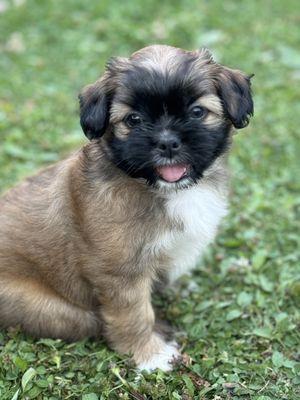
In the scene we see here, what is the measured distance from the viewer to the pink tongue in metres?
3.44

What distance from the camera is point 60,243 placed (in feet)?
12.9

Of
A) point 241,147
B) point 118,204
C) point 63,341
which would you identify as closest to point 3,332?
point 63,341

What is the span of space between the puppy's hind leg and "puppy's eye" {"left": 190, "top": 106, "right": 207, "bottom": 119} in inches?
57.7

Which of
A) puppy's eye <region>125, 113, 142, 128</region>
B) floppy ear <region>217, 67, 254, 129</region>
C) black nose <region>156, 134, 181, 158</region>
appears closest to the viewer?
black nose <region>156, 134, 181, 158</region>

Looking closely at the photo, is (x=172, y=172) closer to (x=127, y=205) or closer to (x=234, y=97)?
(x=127, y=205)

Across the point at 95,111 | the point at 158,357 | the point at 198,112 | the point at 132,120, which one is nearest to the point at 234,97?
the point at 198,112

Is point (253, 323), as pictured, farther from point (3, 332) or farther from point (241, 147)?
point (241, 147)

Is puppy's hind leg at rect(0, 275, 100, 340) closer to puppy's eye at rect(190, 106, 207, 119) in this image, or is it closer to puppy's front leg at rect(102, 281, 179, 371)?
puppy's front leg at rect(102, 281, 179, 371)

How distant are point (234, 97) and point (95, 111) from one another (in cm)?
74

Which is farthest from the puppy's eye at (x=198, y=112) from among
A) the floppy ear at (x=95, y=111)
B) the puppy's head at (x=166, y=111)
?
the floppy ear at (x=95, y=111)

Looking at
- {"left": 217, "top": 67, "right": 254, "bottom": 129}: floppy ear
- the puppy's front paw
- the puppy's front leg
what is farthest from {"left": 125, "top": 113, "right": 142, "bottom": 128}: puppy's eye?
the puppy's front paw

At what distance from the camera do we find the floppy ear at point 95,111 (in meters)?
3.45

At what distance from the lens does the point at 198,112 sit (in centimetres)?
339

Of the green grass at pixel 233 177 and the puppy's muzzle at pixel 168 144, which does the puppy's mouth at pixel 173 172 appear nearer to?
the puppy's muzzle at pixel 168 144
